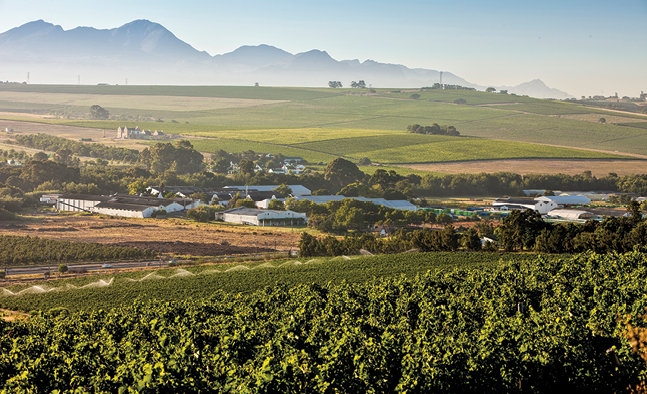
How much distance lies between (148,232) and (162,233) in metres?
1.83

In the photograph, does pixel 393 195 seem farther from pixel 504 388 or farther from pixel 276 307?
pixel 504 388

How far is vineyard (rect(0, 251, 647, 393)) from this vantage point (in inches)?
496

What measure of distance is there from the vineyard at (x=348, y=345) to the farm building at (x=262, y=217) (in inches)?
1914

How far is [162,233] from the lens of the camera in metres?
61.6

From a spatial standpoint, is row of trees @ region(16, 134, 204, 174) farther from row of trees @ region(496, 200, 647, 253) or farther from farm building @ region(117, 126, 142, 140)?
row of trees @ region(496, 200, 647, 253)

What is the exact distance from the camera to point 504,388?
45.1ft

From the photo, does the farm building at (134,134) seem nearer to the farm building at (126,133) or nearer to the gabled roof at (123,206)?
the farm building at (126,133)

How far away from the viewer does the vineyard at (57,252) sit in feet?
160

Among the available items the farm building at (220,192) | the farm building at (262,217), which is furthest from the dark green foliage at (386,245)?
the farm building at (220,192)

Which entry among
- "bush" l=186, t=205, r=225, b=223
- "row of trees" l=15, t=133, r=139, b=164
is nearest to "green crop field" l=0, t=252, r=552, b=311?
"bush" l=186, t=205, r=225, b=223

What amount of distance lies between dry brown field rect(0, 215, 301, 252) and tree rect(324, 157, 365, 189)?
39127 mm

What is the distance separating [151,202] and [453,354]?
70.4 m

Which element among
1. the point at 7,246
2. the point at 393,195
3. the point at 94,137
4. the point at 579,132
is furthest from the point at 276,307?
the point at 579,132

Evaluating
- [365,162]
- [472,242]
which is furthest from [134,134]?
[472,242]
